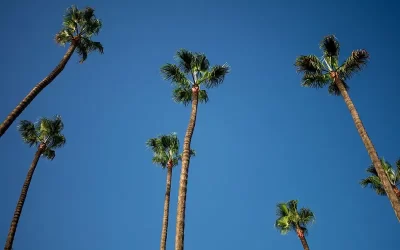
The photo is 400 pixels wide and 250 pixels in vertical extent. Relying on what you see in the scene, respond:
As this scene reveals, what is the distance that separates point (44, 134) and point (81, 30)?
10729 millimetres

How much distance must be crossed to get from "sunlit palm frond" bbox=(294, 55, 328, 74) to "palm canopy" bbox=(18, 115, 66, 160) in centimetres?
2300

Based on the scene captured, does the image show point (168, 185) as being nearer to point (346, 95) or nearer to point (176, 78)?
point (176, 78)

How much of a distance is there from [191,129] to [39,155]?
54.1 ft

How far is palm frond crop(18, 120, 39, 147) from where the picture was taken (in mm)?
28188

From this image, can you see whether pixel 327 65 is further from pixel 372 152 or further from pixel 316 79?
pixel 372 152

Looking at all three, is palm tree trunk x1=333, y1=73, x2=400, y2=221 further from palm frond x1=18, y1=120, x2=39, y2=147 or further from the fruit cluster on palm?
palm frond x1=18, y1=120, x2=39, y2=147

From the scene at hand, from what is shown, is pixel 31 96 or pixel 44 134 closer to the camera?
pixel 31 96

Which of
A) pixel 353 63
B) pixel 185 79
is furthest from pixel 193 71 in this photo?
pixel 353 63

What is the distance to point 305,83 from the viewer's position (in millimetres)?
23500

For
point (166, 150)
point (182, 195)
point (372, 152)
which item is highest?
point (166, 150)

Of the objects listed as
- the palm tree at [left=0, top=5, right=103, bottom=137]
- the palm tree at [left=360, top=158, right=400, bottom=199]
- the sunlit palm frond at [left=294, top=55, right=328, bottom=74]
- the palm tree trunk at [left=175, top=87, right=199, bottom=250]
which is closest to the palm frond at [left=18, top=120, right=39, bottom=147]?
the palm tree at [left=0, top=5, right=103, bottom=137]

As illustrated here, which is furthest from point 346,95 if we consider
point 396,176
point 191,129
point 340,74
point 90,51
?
point 90,51

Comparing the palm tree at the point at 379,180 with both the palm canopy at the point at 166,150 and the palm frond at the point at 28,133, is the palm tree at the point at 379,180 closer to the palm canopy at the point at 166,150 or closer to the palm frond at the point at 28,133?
the palm canopy at the point at 166,150

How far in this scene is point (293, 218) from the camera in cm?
3406
